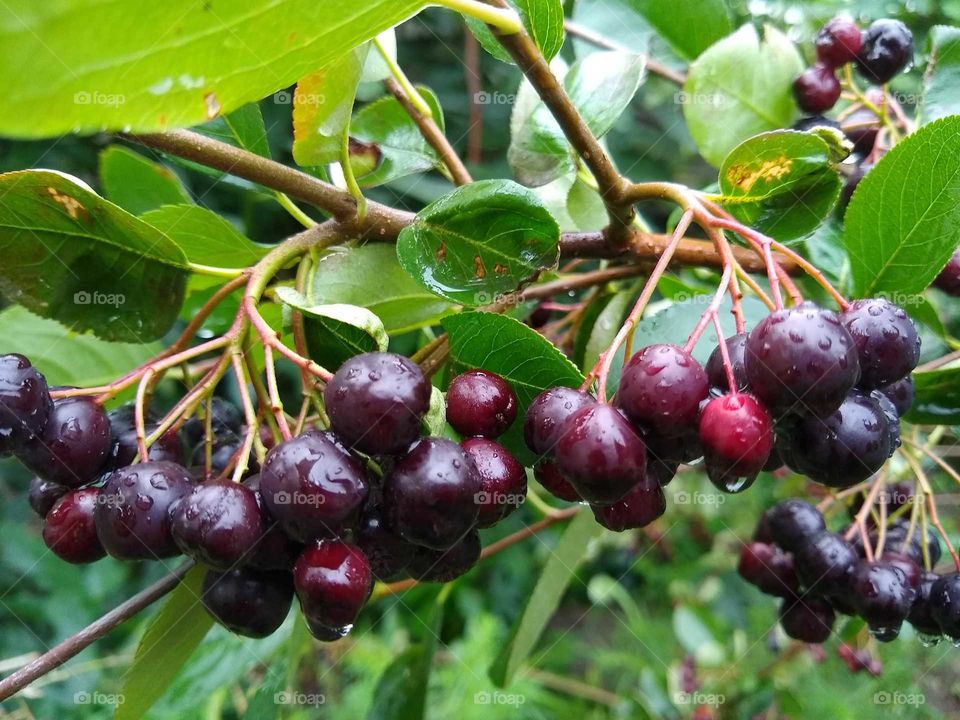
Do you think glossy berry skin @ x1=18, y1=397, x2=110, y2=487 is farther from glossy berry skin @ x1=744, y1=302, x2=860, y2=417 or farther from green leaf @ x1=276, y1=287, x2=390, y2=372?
glossy berry skin @ x1=744, y1=302, x2=860, y2=417

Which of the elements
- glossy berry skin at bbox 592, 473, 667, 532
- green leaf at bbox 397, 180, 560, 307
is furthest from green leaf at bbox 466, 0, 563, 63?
glossy berry skin at bbox 592, 473, 667, 532

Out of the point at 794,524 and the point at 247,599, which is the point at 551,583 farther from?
the point at 247,599

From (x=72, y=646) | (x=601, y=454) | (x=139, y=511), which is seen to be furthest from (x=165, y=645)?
(x=601, y=454)

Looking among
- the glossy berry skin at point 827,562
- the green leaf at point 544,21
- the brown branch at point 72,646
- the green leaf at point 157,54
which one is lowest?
the glossy berry skin at point 827,562

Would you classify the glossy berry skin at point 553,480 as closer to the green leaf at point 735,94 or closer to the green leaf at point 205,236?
the green leaf at point 205,236

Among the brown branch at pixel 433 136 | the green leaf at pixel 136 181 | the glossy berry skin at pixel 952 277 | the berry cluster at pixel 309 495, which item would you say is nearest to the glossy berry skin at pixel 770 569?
the glossy berry skin at pixel 952 277

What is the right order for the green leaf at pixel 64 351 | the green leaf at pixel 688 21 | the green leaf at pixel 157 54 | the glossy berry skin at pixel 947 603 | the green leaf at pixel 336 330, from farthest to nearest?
the green leaf at pixel 688 21, the green leaf at pixel 64 351, the glossy berry skin at pixel 947 603, the green leaf at pixel 336 330, the green leaf at pixel 157 54
